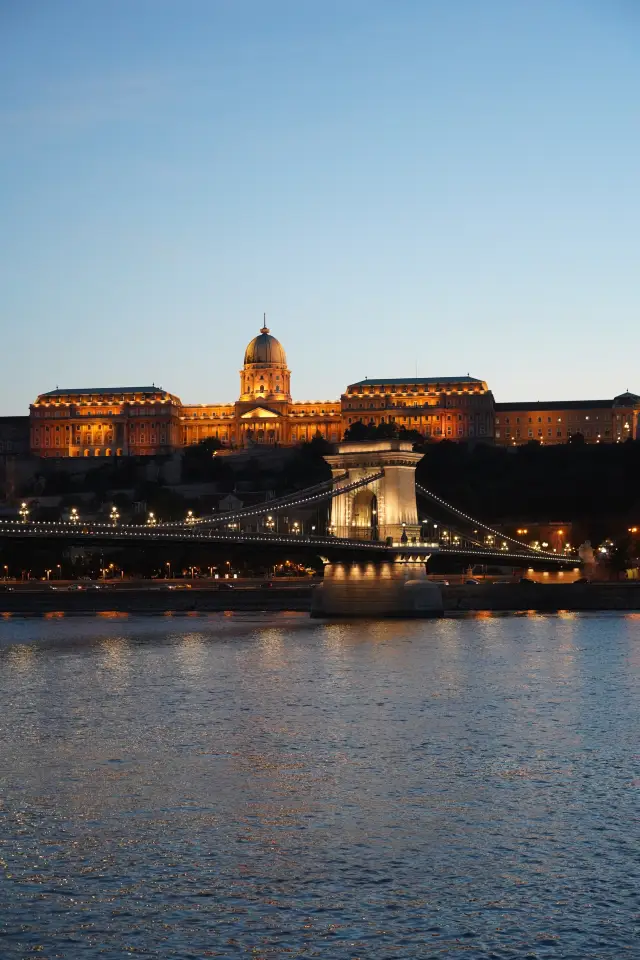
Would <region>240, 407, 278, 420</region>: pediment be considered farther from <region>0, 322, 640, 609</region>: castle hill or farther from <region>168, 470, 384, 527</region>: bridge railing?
<region>168, 470, 384, 527</region>: bridge railing

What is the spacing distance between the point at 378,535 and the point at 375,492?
1786 mm

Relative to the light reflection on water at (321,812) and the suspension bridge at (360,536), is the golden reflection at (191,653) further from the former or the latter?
the suspension bridge at (360,536)

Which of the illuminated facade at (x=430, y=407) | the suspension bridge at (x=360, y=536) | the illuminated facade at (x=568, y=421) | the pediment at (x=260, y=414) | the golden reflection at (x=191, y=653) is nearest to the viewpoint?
the golden reflection at (x=191, y=653)

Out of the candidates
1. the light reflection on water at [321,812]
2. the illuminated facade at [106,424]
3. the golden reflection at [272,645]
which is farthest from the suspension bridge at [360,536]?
the illuminated facade at [106,424]

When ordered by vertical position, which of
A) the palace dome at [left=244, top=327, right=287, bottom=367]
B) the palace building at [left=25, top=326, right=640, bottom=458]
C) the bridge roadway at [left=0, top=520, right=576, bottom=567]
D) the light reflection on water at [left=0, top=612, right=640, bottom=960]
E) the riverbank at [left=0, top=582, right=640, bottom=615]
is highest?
the palace dome at [left=244, top=327, right=287, bottom=367]

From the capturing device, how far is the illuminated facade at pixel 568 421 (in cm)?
11356

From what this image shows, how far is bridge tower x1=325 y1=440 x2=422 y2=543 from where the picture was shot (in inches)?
1832

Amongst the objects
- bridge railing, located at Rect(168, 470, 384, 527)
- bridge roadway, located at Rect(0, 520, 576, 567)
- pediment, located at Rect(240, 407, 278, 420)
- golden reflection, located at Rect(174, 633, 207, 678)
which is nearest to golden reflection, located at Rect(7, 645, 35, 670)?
bridge roadway, located at Rect(0, 520, 576, 567)

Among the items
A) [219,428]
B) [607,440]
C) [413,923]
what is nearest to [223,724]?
[413,923]

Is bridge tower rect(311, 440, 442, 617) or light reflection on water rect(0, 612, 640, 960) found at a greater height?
bridge tower rect(311, 440, 442, 617)

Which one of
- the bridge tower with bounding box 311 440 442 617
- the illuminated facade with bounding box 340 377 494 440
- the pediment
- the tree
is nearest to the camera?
the bridge tower with bounding box 311 440 442 617

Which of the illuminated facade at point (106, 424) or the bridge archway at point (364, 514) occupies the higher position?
the illuminated facade at point (106, 424)

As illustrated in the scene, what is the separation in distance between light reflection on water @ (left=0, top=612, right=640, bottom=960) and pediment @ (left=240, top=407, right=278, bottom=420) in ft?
307

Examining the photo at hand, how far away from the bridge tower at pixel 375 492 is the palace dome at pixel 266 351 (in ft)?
257
